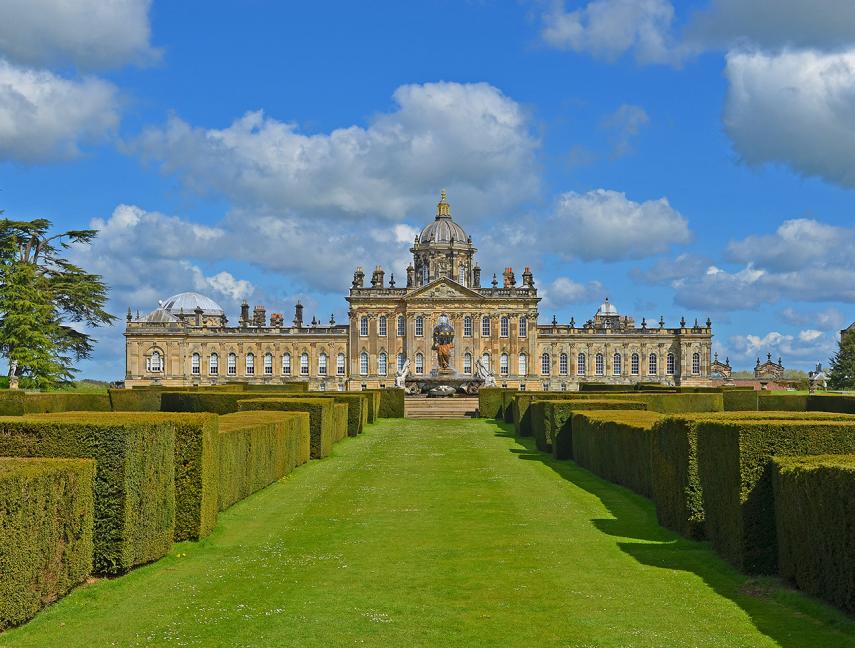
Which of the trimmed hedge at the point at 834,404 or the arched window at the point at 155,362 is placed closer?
the trimmed hedge at the point at 834,404

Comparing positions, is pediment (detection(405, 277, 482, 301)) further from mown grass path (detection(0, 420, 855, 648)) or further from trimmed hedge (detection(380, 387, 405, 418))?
mown grass path (detection(0, 420, 855, 648))

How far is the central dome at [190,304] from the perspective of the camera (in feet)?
328

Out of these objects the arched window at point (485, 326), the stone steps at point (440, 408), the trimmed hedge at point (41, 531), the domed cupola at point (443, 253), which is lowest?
the trimmed hedge at point (41, 531)

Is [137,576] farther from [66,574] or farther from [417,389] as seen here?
[417,389]

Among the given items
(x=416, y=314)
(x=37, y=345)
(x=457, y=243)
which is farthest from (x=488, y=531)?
(x=457, y=243)

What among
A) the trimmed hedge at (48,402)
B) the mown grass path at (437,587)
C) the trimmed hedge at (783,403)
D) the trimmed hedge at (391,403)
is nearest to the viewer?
the mown grass path at (437,587)

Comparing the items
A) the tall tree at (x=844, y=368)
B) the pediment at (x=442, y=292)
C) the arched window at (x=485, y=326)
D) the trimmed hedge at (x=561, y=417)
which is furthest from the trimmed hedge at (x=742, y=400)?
the pediment at (x=442, y=292)

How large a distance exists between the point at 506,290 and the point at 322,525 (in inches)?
2733

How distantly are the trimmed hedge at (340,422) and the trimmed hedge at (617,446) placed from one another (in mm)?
7284

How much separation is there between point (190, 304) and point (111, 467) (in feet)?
304

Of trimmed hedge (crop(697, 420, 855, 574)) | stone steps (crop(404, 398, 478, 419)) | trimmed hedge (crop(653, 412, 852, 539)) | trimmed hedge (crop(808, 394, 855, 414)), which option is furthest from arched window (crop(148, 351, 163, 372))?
trimmed hedge (crop(697, 420, 855, 574))

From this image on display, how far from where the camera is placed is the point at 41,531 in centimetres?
922

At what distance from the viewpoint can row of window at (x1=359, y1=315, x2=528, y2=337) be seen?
270 ft

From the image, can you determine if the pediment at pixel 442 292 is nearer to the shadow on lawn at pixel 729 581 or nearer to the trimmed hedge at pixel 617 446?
the trimmed hedge at pixel 617 446
